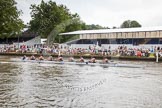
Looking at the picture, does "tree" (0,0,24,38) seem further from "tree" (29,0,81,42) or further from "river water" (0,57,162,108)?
"river water" (0,57,162,108)

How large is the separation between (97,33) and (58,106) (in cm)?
4725

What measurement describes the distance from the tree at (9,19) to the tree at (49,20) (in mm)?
4616

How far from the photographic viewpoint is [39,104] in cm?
1717

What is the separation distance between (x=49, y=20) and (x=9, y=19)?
9.04 m

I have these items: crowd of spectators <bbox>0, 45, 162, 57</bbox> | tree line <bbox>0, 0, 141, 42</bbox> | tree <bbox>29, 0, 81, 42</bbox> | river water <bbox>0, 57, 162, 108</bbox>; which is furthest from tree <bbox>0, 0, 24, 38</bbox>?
river water <bbox>0, 57, 162, 108</bbox>

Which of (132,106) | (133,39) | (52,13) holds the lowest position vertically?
(132,106)

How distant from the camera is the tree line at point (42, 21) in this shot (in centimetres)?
7112

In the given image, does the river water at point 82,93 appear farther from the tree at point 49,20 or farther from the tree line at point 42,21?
the tree at point 49,20

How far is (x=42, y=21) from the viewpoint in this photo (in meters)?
75.2

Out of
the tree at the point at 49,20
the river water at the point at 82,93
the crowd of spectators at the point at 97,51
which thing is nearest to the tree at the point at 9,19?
the tree at the point at 49,20

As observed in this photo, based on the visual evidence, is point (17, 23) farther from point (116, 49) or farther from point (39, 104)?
point (39, 104)

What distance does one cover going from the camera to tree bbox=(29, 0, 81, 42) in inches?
2955

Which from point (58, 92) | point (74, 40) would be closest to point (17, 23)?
point (74, 40)

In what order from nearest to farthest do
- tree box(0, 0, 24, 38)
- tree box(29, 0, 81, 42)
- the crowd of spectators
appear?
the crowd of spectators → tree box(0, 0, 24, 38) → tree box(29, 0, 81, 42)
